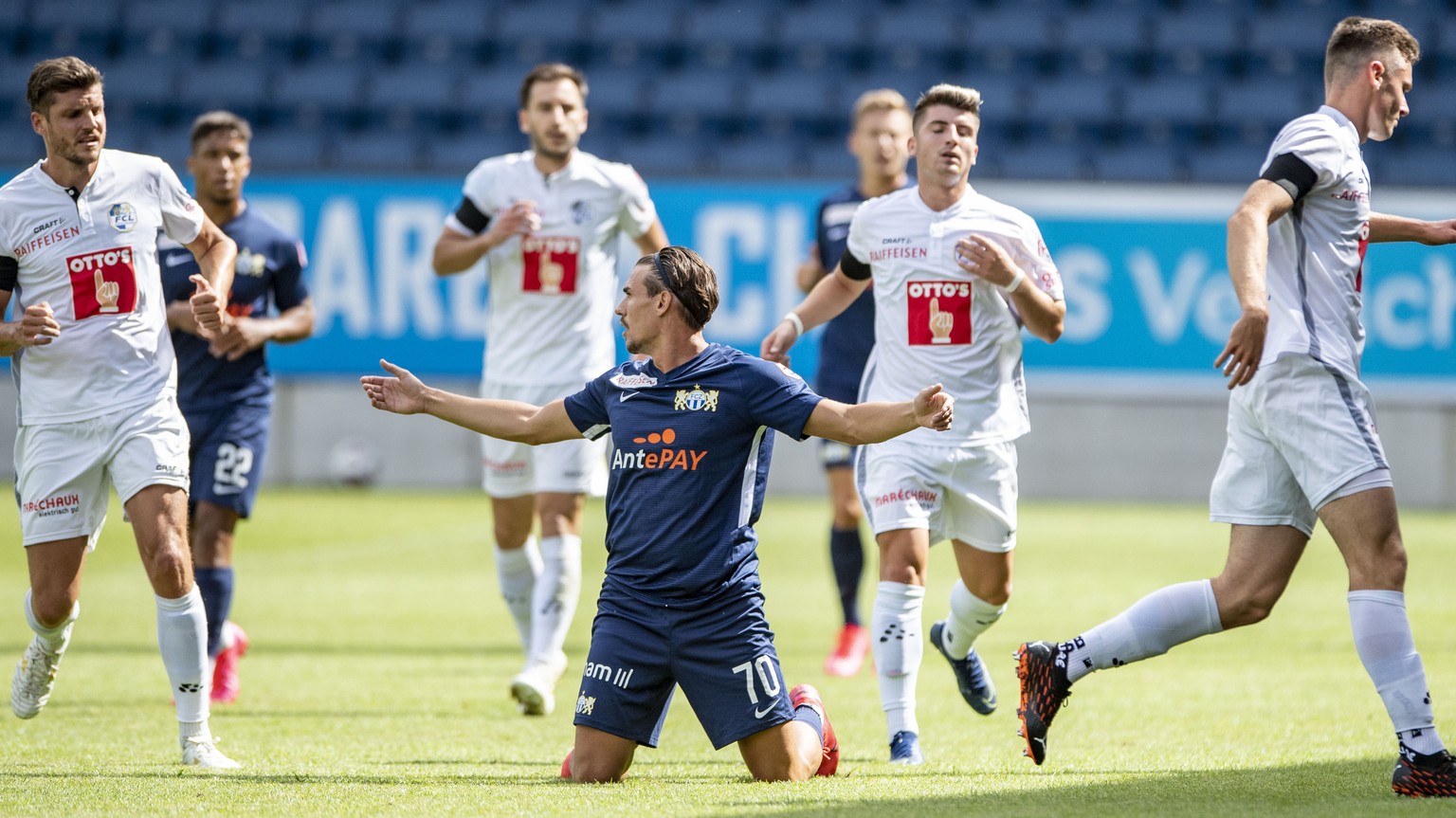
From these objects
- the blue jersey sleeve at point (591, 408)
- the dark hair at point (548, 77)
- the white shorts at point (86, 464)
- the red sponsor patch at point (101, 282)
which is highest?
the dark hair at point (548, 77)

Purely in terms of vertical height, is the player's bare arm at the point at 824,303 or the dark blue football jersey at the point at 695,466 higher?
the player's bare arm at the point at 824,303

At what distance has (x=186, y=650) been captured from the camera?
5.27 m

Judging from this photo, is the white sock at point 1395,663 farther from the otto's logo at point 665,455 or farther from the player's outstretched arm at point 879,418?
the otto's logo at point 665,455

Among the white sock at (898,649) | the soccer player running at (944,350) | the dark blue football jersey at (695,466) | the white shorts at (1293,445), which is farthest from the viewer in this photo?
the soccer player running at (944,350)

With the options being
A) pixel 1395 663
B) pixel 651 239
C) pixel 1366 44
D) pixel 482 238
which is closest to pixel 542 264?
pixel 482 238

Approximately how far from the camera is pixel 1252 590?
4.87 meters

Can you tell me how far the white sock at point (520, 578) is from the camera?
24.0 ft

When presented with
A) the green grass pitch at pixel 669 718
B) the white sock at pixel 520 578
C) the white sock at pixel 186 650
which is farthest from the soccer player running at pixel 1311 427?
the white sock at pixel 520 578

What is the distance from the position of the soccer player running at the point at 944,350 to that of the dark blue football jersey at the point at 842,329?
2096 millimetres

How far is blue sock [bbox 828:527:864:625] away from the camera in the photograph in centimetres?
797

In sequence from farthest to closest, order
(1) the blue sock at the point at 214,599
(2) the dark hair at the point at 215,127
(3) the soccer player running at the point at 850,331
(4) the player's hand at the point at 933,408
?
(3) the soccer player running at the point at 850,331, (2) the dark hair at the point at 215,127, (1) the blue sock at the point at 214,599, (4) the player's hand at the point at 933,408

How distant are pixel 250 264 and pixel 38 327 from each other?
2107mm

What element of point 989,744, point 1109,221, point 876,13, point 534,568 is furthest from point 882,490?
point 876,13

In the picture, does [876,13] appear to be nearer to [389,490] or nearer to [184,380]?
[389,490]
